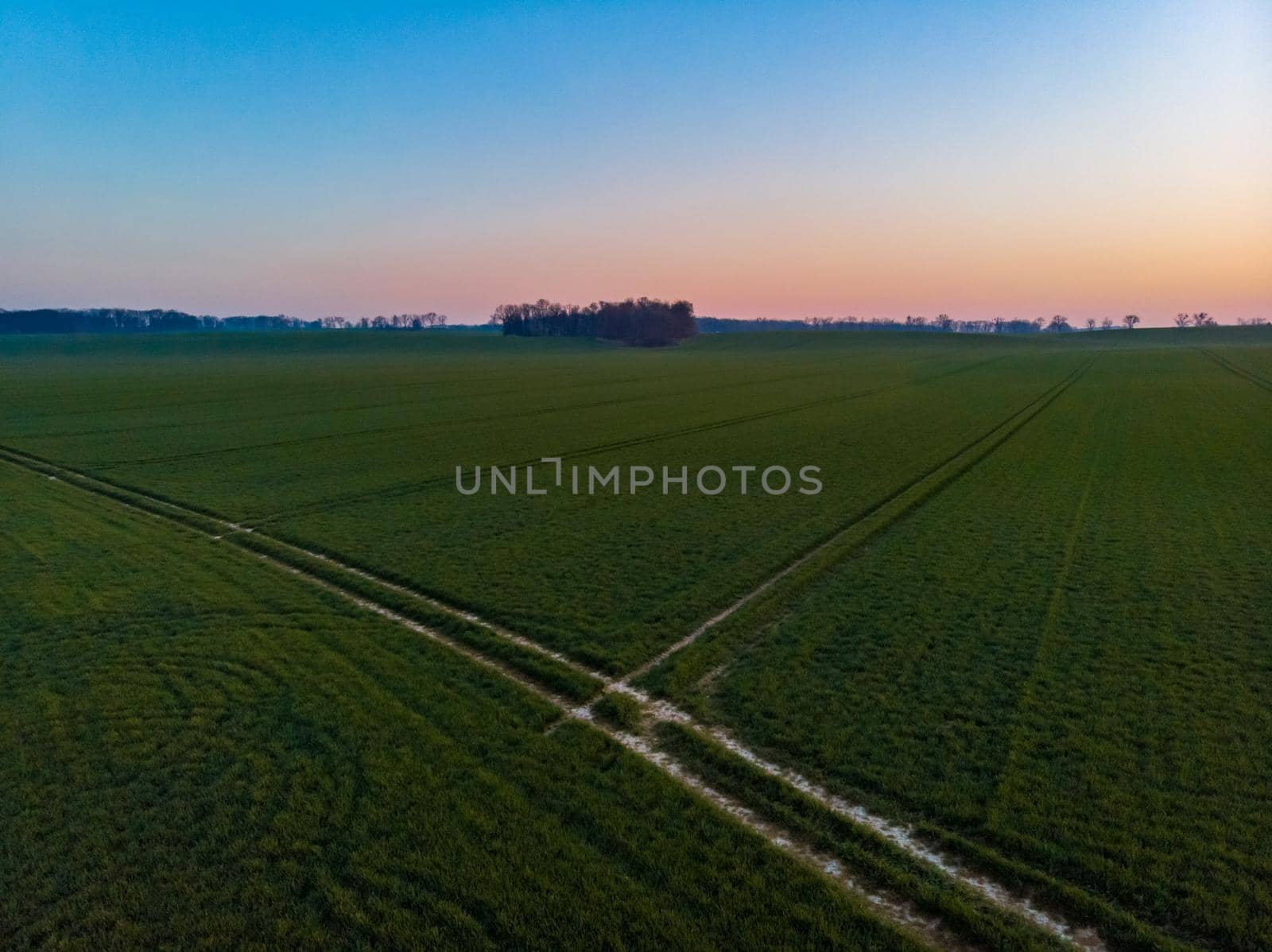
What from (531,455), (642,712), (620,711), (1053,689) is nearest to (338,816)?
(620,711)

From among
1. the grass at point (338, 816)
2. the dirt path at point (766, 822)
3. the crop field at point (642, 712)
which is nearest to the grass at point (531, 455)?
the crop field at point (642, 712)

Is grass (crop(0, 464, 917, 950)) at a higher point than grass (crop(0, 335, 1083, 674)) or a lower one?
lower

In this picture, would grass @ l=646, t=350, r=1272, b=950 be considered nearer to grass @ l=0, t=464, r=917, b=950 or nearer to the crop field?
the crop field

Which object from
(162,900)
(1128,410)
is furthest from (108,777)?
(1128,410)

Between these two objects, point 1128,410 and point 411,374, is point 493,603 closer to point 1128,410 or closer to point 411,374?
point 1128,410

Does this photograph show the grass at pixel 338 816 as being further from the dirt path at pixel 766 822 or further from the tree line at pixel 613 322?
the tree line at pixel 613 322

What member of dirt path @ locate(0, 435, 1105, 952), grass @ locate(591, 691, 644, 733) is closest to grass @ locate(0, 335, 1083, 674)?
dirt path @ locate(0, 435, 1105, 952)
